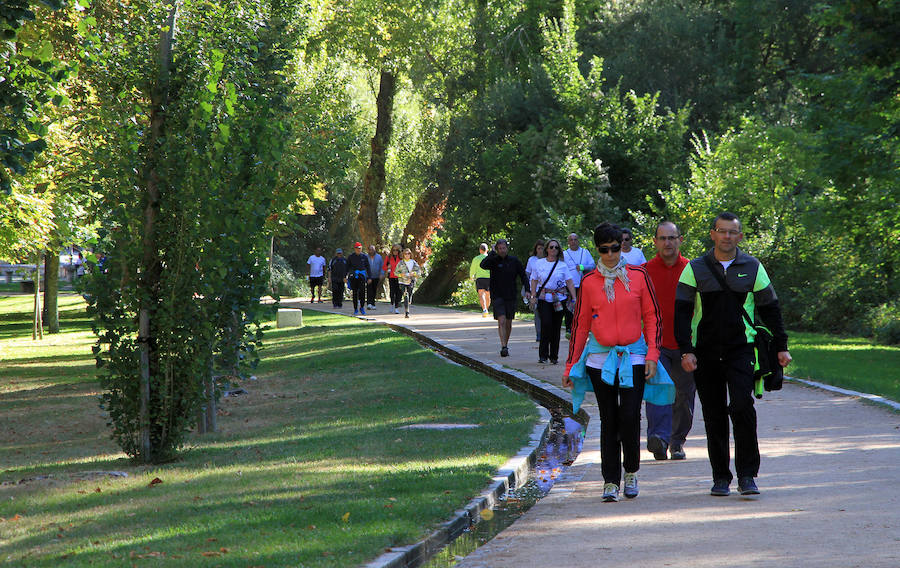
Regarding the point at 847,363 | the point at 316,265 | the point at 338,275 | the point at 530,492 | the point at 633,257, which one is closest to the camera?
the point at 530,492

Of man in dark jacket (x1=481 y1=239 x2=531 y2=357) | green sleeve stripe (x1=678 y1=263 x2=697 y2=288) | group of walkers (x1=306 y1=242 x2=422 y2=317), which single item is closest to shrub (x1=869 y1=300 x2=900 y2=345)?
man in dark jacket (x1=481 y1=239 x2=531 y2=357)

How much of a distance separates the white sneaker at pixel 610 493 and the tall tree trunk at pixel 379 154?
114 feet

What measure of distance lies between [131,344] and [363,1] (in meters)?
24.7

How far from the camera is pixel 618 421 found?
7434 mm

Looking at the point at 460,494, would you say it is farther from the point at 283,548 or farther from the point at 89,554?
the point at 89,554

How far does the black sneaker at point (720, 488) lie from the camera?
7.38 metres

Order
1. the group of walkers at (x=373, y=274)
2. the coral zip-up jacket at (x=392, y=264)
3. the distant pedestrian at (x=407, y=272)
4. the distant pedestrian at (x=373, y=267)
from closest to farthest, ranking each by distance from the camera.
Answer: the distant pedestrian at (x=407, y=272), the group of walkers at (x=373, y=274), the coral zip-up jacket at (x=392, y=264), the distant pedestrian at (x=373, y=267)

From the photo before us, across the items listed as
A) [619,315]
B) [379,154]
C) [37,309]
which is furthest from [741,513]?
[379,154]

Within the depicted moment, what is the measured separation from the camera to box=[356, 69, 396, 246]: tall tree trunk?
41.5 m

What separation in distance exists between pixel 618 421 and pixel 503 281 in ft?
34.0

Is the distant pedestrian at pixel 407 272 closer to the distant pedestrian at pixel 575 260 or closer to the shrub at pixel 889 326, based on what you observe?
the shrub at pixel 889 326

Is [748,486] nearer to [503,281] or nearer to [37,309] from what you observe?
Result: [503,281]

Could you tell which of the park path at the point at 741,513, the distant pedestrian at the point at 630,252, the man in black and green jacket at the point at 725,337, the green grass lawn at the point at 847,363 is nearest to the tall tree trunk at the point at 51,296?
the green grass lawn at the point at 847,363

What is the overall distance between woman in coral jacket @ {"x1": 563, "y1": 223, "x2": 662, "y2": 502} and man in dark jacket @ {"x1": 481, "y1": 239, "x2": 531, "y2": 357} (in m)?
10.1
